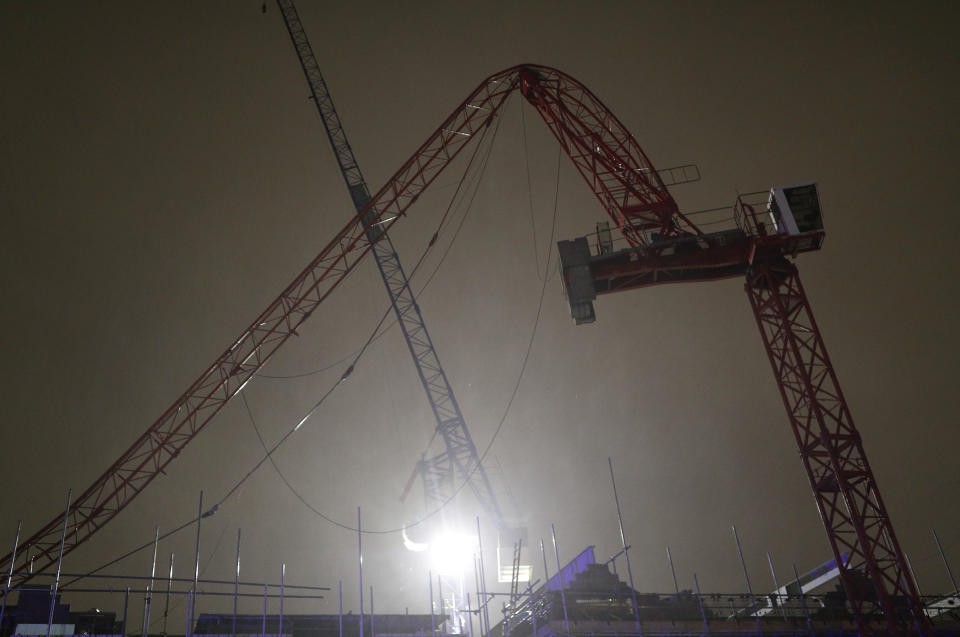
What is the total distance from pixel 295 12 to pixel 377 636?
41391mm

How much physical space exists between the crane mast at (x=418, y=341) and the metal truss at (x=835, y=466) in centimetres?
2243

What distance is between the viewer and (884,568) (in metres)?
26.4

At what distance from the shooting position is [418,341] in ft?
190

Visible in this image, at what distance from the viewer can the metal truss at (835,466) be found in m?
26.0

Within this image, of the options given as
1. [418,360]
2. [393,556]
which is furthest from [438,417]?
[393,556]

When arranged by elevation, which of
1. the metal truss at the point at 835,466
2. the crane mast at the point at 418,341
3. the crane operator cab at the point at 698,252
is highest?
the crane mast at the point at 418,341

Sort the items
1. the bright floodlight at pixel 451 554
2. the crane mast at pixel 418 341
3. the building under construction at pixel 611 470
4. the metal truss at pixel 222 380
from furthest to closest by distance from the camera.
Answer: the bright floodlight at pixel 451 554
the crane mast at pixel 418 341
the metal truss at pixel 222 380
the building under construction at pixel 611 470

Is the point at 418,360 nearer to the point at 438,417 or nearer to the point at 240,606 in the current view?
the point at 438,417

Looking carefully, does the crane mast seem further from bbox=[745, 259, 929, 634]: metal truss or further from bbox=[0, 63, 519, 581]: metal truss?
bbox=[745, 259, 929, 634]: metal truss

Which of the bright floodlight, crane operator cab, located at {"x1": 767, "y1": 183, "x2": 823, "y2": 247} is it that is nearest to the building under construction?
crane operator cab, located at {"x1": 767, "y1": 183, "x2": 823, "y2": 247}

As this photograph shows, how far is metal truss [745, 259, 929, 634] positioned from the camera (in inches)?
1025

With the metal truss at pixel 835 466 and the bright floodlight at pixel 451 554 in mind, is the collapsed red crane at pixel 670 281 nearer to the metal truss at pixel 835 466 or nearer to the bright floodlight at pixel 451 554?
the metal truss at pixel 835 466

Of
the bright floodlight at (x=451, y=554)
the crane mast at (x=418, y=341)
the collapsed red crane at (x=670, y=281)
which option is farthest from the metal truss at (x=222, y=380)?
the bright floodlight at (x=451, y=554)

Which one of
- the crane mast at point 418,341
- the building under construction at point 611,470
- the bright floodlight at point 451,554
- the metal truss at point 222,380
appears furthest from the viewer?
the bright floodlight at point 451,554
